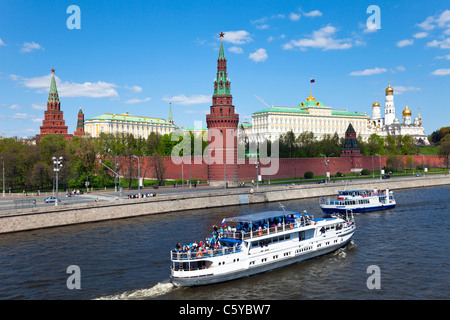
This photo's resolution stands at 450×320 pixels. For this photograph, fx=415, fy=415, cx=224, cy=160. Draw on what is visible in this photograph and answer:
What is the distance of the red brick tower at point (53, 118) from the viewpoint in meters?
148

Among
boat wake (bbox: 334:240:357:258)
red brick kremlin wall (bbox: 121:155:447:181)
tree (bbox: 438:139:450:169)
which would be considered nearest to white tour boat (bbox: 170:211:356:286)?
boat wake (bbox: 334:240:357:258)

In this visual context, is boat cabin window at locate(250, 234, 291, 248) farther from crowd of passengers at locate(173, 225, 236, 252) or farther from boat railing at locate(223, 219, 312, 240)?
crowd of passengers at locate(173, 225, 236, 252)

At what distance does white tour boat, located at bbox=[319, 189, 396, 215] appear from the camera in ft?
194

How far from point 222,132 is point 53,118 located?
8469cm

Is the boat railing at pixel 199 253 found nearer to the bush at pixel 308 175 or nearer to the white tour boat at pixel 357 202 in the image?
the white tour boat at pixel 357 202

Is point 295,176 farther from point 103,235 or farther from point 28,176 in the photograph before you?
point 103,235

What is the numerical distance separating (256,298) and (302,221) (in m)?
11.8

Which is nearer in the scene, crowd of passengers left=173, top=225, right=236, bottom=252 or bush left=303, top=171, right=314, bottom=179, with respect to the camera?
crowd of passengers left=173, top=225, right=236, bottom=252

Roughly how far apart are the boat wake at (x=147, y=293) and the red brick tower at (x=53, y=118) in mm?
130053

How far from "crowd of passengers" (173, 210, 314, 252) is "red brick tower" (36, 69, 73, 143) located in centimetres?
12623

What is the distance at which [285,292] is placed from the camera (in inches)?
1115

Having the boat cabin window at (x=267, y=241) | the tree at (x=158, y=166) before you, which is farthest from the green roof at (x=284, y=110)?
the boat cabin window at (x=267, y=241)
